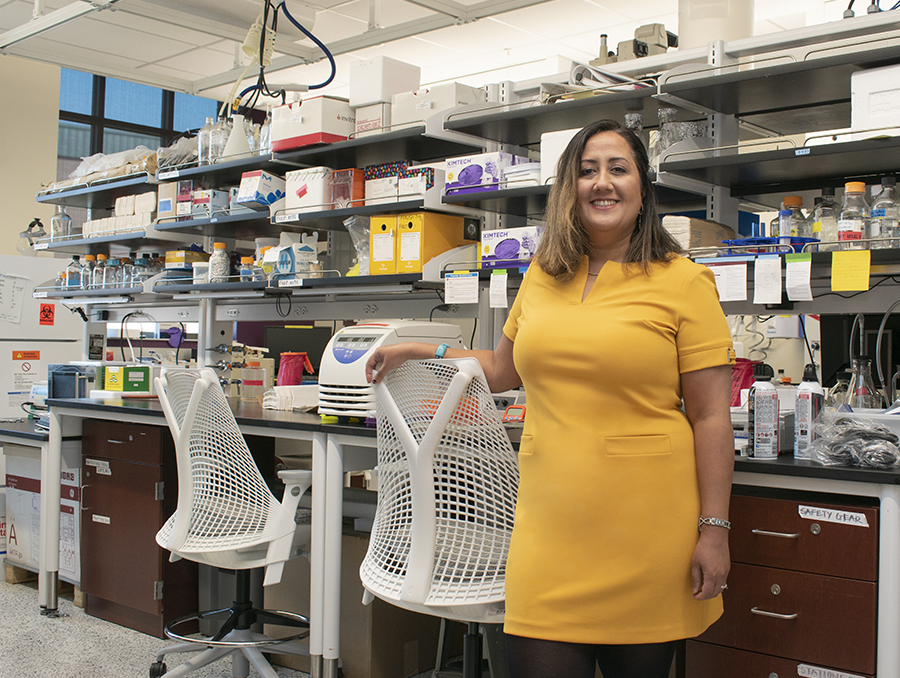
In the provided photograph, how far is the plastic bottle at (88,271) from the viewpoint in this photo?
4.57 meters

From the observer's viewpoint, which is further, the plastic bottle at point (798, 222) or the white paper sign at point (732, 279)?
→ the plastic bottle at point (798, 222)

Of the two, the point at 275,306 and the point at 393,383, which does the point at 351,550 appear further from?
the point at 275,306

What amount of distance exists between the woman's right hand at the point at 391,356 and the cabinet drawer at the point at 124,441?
168cm

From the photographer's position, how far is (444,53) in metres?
6.46

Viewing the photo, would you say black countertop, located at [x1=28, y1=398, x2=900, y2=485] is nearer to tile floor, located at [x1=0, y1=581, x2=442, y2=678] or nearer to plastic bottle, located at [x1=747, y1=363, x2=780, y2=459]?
plastic bottle, located at [x1=747, y1=363, x2=780, y2=459]

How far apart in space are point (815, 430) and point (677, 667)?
748mm

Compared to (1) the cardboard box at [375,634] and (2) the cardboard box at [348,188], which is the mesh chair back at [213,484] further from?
(2) the cardboard box at [348,188]

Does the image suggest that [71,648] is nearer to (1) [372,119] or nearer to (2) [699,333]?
(1) [372,119]

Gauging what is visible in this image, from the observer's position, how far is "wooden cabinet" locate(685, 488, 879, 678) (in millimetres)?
1642

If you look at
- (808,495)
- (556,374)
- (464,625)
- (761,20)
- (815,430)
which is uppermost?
(761,20)

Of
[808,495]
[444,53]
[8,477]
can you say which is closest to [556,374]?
[808,495]

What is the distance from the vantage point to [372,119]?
322cm

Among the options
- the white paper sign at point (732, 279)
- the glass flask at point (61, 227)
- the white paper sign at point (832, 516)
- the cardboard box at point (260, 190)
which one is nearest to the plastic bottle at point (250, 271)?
the cardboard box at point (260, 190)

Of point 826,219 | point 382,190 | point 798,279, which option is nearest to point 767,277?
point 798,279
